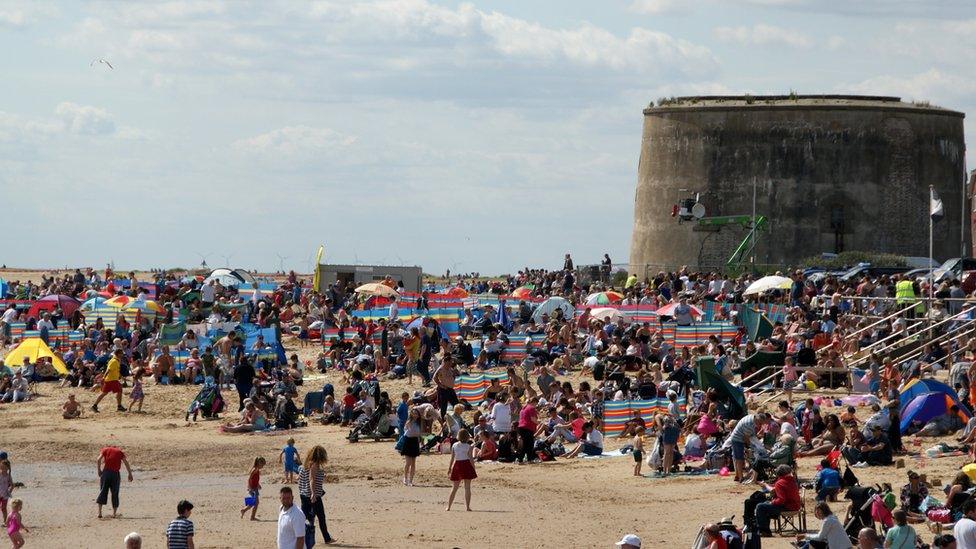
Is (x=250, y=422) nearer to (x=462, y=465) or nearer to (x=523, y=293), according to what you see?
(x=462, y=465)

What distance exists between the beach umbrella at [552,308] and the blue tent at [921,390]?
1377 centimetres

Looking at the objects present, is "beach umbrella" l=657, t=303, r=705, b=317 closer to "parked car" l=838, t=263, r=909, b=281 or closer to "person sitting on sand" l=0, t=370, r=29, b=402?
"parked car" l=838, t=263, r=909, b=281

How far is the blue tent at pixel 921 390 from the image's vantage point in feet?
73.7

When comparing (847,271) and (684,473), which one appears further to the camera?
(847,271)

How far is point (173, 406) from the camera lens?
31438 mm

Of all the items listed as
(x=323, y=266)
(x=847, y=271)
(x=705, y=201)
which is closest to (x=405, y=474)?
(x=847, y=271)

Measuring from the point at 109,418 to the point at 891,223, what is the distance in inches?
1129

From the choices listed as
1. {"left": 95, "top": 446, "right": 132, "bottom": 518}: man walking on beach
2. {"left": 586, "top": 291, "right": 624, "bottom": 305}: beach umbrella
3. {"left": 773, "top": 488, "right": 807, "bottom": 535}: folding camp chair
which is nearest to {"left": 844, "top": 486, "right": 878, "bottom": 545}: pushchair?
{"left": 773, "top": 488, "right": 807, "bottom": 535}: folding camp chair

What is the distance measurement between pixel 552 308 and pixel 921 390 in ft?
47.4

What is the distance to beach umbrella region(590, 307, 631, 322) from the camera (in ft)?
111

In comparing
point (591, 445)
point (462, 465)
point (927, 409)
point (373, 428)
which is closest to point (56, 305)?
point (373, 428)

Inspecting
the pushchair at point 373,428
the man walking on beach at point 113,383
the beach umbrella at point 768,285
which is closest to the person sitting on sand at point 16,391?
the man walking on beach at point 113,383

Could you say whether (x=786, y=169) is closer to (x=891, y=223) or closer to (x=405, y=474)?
(x=891, y=223)

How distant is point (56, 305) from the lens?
40188mm
